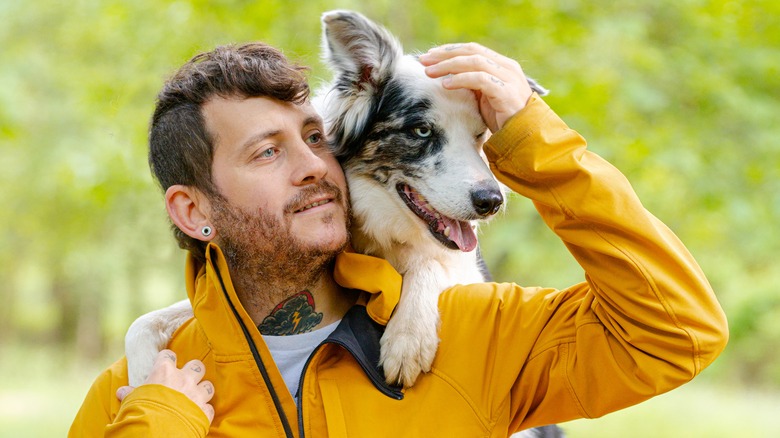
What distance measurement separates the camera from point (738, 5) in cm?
565

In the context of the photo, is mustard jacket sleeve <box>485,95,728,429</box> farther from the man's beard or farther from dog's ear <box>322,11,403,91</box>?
dog's ear <box>322,11,403,91</box>

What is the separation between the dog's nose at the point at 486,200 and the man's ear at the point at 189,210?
2.45ft

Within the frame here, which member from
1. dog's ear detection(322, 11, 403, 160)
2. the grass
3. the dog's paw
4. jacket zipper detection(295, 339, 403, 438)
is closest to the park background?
the grass

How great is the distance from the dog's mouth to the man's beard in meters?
0.28

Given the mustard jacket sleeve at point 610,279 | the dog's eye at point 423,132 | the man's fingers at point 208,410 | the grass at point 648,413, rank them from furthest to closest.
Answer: the grass at point 648,413, the dog's eye at point 423,132, the man's fingers at point 208,410, the mustard jacket sleeve at point 610,279

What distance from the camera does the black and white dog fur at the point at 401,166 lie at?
2.39 meters

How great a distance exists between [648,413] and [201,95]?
6547 mm

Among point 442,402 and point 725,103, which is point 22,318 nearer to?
point 725,103

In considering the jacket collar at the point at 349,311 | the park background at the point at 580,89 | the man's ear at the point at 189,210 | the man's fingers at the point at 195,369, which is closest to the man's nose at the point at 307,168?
the jacket collar at the point at 349,311

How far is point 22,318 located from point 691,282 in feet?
54.9

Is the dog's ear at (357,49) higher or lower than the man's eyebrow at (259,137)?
higher

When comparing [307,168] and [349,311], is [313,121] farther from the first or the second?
[349,311]

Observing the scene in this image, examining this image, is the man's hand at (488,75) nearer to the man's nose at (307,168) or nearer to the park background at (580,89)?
the man's nose at (307,168)

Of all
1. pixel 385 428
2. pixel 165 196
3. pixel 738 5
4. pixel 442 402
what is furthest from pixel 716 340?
pixel 738 5
